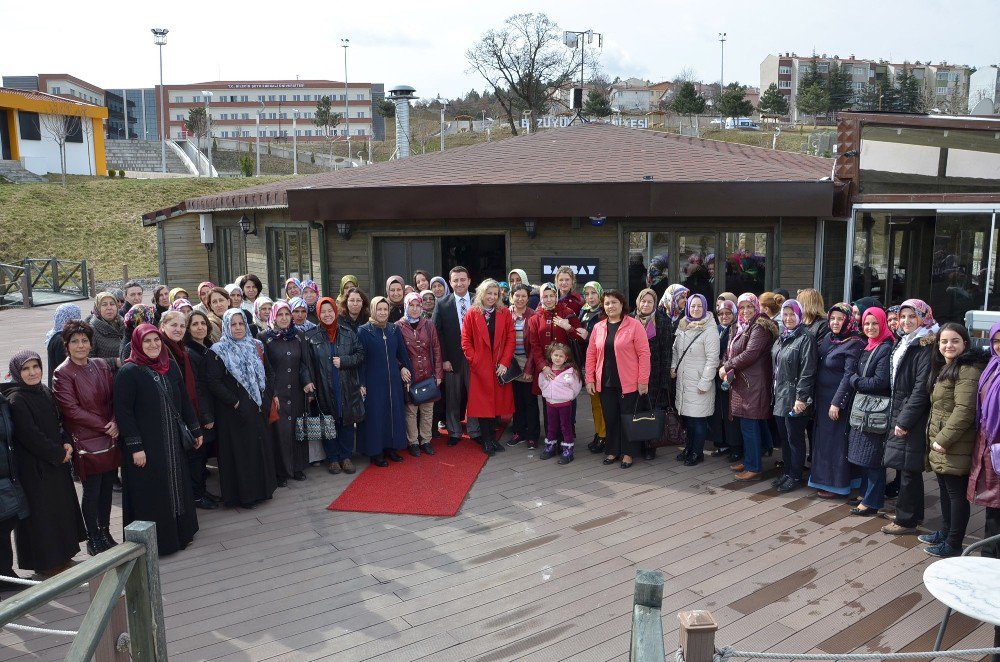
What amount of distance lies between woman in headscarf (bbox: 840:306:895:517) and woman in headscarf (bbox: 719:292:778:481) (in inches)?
31.8

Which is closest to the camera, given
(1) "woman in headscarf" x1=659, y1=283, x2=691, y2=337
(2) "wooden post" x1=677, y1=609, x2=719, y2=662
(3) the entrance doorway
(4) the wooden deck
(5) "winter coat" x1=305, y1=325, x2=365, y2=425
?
(2) "wooden post" x1=677, y1=609, x2=719, y2=662

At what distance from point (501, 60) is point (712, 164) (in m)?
38.2

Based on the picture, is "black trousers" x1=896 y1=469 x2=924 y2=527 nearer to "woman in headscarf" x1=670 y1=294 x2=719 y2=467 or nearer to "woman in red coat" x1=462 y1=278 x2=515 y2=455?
"woman in headscarf" x1=670 y1=294 x2=719 y2=467

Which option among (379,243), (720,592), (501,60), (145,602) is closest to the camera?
(145,602)

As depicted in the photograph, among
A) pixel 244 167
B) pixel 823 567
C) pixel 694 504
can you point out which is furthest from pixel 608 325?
pixel 244 167

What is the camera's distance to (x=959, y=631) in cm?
412

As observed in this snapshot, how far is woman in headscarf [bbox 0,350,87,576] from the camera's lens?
4.68 metres

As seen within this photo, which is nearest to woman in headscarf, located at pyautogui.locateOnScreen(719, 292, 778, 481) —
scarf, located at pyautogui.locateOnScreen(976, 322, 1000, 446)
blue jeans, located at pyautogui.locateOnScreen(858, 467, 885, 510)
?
blue jeans, located at pyautogui.locateOnScreen(858, 467, 885, 510)

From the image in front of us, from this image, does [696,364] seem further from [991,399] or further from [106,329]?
[106,329]

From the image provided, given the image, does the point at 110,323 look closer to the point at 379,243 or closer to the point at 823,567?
the point at 379,243

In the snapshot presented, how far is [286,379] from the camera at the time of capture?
6402 mm

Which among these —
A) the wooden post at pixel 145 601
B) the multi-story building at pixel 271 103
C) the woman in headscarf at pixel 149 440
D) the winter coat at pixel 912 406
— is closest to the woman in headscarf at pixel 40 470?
the woman in headscarf at pixel 149 440

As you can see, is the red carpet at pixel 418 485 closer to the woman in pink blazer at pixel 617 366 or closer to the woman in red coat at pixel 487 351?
the woman in red coat at pixel 487 351

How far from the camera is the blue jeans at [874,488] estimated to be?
557 centimetres
